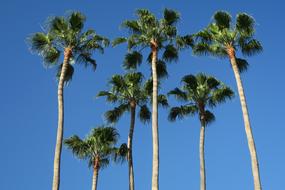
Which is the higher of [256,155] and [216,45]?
[216,45]

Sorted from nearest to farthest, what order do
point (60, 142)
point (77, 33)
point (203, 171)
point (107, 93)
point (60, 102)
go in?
point (60, 142) < point (60, 102) < point (77, 33) < point (203, 171) < point (107, 93)

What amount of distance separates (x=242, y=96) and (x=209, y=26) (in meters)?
5.88

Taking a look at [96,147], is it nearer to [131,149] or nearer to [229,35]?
[131,149]

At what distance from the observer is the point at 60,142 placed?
25.9 m

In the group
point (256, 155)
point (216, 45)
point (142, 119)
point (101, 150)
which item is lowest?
point (256, 155)

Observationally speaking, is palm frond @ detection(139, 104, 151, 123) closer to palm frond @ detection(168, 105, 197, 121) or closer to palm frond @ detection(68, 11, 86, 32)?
palm frond @ detection(168, 105, 197, 121)

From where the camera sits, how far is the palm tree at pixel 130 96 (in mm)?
37194

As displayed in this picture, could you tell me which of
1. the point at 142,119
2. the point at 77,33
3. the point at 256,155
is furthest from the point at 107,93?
the point at 256,155

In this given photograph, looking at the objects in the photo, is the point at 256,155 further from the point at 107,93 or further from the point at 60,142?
the point at 107,93

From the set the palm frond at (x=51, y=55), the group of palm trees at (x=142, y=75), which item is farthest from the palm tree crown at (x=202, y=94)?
the palm frond at (x=51, y=55)

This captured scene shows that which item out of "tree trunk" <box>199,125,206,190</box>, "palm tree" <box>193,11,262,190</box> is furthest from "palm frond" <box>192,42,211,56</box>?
"tree trunk" <box>199,125,206,190</box>

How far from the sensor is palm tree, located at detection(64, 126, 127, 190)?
117ft

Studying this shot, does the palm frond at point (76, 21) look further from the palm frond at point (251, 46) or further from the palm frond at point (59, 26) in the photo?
the palm frond at point (251, 46)

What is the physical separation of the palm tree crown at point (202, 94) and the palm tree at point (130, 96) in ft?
5.66
